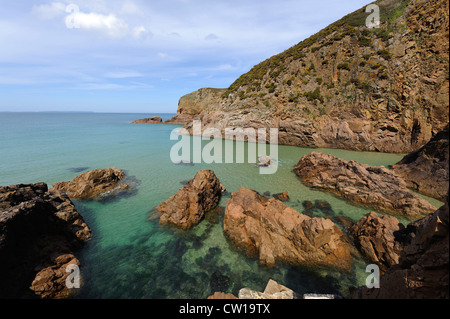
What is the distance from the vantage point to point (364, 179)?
52.4 feet

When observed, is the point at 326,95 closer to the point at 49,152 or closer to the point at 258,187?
the point at 258,187

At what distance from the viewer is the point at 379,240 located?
8.98 meters

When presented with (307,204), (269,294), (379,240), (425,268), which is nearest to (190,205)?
(269,294)

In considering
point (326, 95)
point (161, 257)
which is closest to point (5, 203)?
point (161, 257)

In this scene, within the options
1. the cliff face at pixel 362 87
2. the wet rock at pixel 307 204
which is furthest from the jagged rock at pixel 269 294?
the cliff face at pixel 362 87

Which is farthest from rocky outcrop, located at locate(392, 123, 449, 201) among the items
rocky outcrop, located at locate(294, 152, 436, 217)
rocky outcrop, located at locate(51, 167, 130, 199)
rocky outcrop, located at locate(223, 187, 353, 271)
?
rocky outcrop, located at locate(51, 167, 130, 199)

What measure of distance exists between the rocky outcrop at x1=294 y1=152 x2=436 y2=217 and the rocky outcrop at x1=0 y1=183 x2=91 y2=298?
20161 mm

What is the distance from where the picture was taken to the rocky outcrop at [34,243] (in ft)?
22.3

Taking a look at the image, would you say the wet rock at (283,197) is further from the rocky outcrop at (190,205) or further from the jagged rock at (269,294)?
the jagged rock at (269,294)

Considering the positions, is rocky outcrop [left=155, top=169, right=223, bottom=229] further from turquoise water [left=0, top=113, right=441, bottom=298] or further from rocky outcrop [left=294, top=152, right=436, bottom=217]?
rocky outcrop [left=294, top=152, right=436, bottom=217]

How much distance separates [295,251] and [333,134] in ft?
111

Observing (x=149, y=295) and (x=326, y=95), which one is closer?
(x=149, y=295)

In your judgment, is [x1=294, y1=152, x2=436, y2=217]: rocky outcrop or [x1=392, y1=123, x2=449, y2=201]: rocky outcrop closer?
[x1=294, y1=152, x2=436, y2=217]: rocky outcrop

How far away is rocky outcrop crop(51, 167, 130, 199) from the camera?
645 inches
